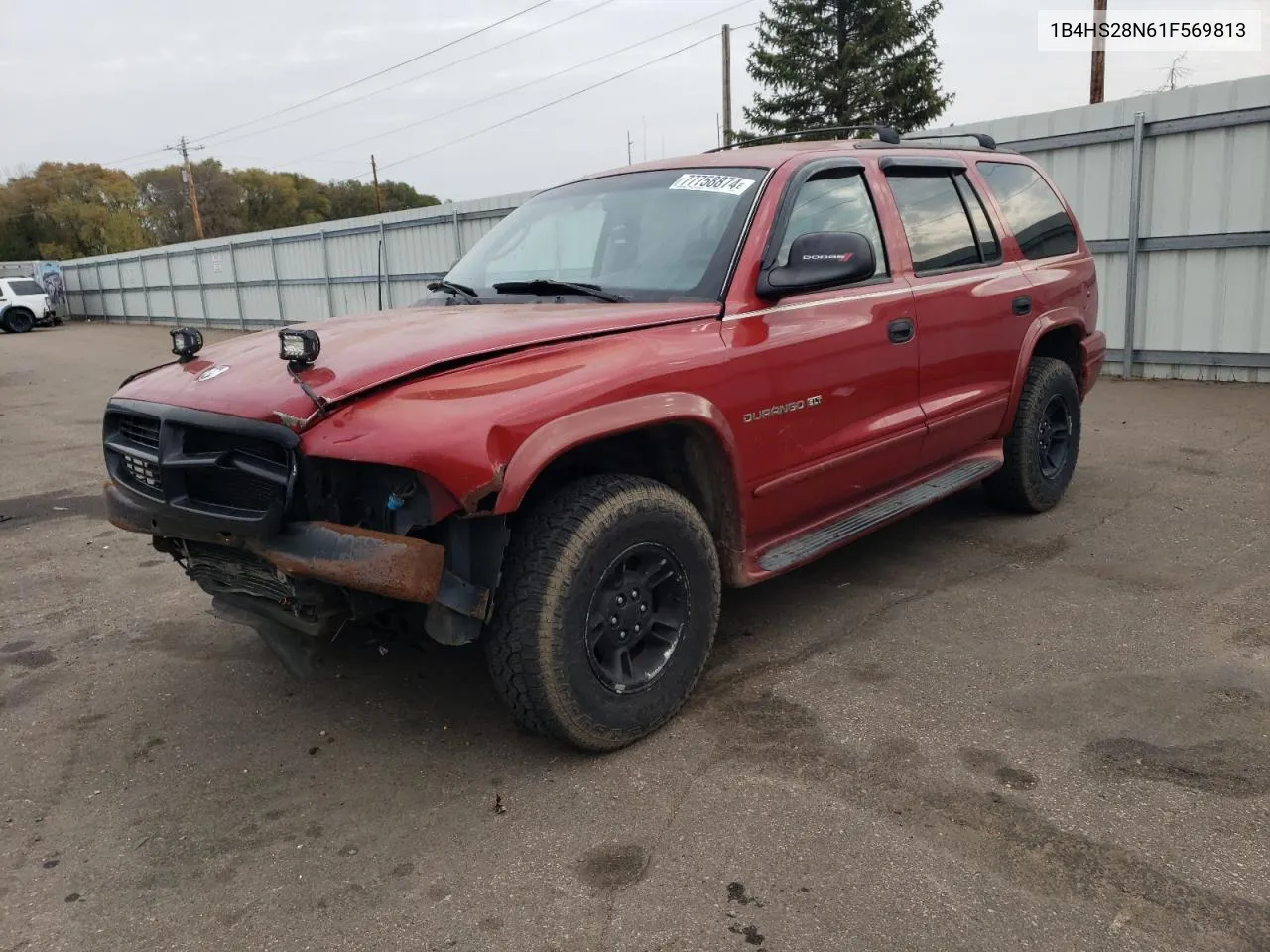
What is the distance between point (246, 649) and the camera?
3.96m

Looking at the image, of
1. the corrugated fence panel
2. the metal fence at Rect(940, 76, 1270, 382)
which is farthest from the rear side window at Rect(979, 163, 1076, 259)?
the corrugated fence panel

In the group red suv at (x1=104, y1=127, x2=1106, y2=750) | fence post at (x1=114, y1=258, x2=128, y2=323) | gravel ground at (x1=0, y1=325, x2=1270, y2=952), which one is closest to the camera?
gravel ground at (x1=0, y1=325, x2=1270, y2=952)

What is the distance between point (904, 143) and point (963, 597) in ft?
7.02

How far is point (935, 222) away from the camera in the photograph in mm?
4324

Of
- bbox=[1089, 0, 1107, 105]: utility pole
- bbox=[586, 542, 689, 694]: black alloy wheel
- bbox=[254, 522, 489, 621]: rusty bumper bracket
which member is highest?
bbox=[1089, 0, 1107, 105]: utility pole

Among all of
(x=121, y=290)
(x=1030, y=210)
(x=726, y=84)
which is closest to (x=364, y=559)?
(x=1030, y=210)

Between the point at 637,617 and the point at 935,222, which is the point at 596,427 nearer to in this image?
the point at 637,617

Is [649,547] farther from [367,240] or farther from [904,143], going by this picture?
[367,240]

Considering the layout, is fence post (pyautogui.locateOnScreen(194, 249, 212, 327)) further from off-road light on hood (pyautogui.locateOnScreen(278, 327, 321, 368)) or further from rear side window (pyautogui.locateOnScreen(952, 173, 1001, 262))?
off-road light on hood (pyautogui.locateOnScreen(278, 327, 321, 368))

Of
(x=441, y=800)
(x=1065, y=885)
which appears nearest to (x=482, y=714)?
(x=441, y=800)

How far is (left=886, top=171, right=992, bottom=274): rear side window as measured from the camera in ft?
13.6

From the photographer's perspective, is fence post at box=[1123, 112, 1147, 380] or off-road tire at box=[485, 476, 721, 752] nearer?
off-road tire at box=[485, 476, 721, 752]

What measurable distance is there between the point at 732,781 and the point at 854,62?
31.0m

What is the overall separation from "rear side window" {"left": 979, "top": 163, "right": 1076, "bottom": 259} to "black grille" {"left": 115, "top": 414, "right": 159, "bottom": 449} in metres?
3.93
